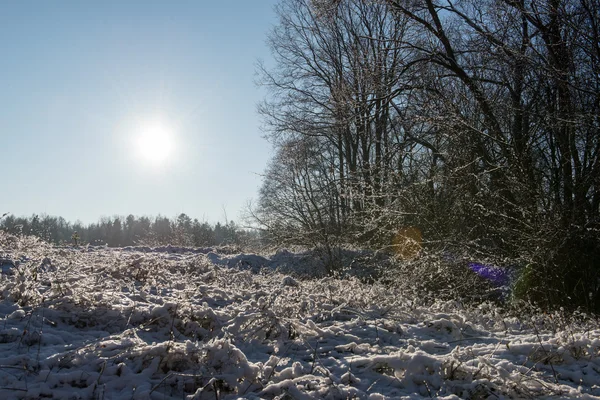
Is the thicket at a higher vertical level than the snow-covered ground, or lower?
higher

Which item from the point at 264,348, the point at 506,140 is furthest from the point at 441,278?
the point at 264,348

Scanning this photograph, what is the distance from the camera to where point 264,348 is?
3473mm

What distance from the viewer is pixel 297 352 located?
11.1 feet

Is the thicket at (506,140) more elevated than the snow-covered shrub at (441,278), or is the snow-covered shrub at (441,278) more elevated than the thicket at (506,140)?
the thicket at (506,140)

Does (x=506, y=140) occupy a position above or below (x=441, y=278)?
above

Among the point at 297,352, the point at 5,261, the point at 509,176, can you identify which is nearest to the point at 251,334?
the point at 297,352

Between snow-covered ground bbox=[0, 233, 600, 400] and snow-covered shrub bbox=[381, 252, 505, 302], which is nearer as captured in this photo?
snow-covered ground bbox=[0, 233, 600, 400]

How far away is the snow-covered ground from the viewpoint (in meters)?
2.58

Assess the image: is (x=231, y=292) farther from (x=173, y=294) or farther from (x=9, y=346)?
(x=9, y=346)

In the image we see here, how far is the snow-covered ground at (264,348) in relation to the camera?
2580 millimetres

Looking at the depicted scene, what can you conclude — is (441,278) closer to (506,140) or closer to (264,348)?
(506,140)

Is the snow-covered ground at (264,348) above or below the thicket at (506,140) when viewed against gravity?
below

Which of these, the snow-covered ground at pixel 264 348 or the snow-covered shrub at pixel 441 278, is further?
the snow-covered shrub at pixel 441 278

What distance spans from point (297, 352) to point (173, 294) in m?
2.10
